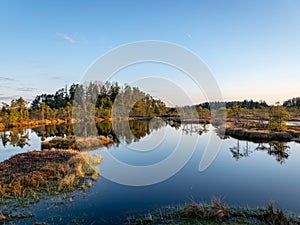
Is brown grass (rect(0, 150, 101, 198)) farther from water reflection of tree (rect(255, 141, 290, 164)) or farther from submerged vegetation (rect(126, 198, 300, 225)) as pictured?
water reflection of tree (rect(255, 141, 290, 164))

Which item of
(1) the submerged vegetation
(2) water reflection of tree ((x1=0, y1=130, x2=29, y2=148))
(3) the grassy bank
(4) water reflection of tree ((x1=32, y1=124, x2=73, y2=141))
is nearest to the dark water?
(3) the grassy bank

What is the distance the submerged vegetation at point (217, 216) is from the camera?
6.53 m

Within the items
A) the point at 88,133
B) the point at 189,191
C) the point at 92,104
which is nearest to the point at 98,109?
the point at 92,104

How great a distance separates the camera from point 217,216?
6797 mm

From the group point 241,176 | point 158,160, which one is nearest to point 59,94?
point 158,160

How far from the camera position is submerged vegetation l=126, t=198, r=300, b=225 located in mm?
6527

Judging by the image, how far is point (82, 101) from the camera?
60062 millimetres

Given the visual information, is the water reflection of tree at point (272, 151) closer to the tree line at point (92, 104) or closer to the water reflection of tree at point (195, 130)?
the water reflection of tree at point (195, 130)

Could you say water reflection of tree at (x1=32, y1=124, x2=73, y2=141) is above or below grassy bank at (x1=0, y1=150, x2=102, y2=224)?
above

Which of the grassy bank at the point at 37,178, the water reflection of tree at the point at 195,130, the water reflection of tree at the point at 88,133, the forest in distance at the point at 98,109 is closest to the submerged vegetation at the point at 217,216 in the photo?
the grassy bank at the point at 37,178

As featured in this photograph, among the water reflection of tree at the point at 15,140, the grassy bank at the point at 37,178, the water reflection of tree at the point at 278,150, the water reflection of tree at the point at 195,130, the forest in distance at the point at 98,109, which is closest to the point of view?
the grassy bank at the point at 37,178

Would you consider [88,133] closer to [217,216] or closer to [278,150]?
[278,150]

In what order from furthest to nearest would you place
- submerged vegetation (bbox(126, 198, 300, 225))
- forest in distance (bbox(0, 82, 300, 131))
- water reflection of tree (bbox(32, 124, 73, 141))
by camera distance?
forest in distance (bbox(0, 82, 300, 131)), water reflection of tree (bbox(32, 124, 73, 141)), submerged vegetation (bbox(126, 198, 300, 225))

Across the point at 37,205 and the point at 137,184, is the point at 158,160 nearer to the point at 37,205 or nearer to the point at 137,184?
the point at 137,184
